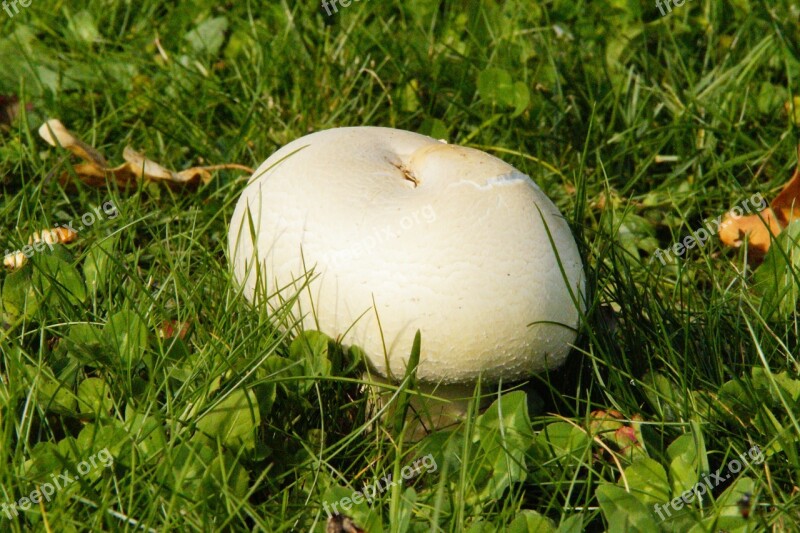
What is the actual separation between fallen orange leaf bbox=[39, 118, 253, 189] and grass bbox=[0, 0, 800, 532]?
5cm

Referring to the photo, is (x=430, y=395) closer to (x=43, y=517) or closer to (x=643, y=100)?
(x=43, y=517)

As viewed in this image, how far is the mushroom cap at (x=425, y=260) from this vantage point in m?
2.01

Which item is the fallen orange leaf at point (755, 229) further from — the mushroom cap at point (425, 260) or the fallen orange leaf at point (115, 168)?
the fallen orange leaf at point (115, 168)

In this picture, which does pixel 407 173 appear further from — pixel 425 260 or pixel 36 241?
pixel 36 241

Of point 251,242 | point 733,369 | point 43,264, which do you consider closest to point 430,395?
point 251,242

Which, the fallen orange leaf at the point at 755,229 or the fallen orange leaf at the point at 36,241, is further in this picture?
the fallen orange leaf at the point at 755,229

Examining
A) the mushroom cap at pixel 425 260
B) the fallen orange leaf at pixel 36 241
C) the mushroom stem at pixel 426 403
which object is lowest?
the mushroom stem at pixel 426 403

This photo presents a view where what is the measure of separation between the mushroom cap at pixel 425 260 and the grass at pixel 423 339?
0.37 ft

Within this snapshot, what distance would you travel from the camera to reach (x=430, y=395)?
2.16 metres

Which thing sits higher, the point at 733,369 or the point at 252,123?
the point at 252,123

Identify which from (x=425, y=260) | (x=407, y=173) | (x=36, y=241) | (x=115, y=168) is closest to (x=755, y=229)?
(x=407, y=173)

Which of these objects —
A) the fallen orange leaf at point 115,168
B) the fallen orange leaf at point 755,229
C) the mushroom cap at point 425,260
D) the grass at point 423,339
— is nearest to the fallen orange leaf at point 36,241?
the grass at point 423,339

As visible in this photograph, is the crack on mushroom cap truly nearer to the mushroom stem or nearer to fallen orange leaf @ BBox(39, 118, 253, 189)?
the mushroom stem

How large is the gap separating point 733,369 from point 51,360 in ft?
5.60
